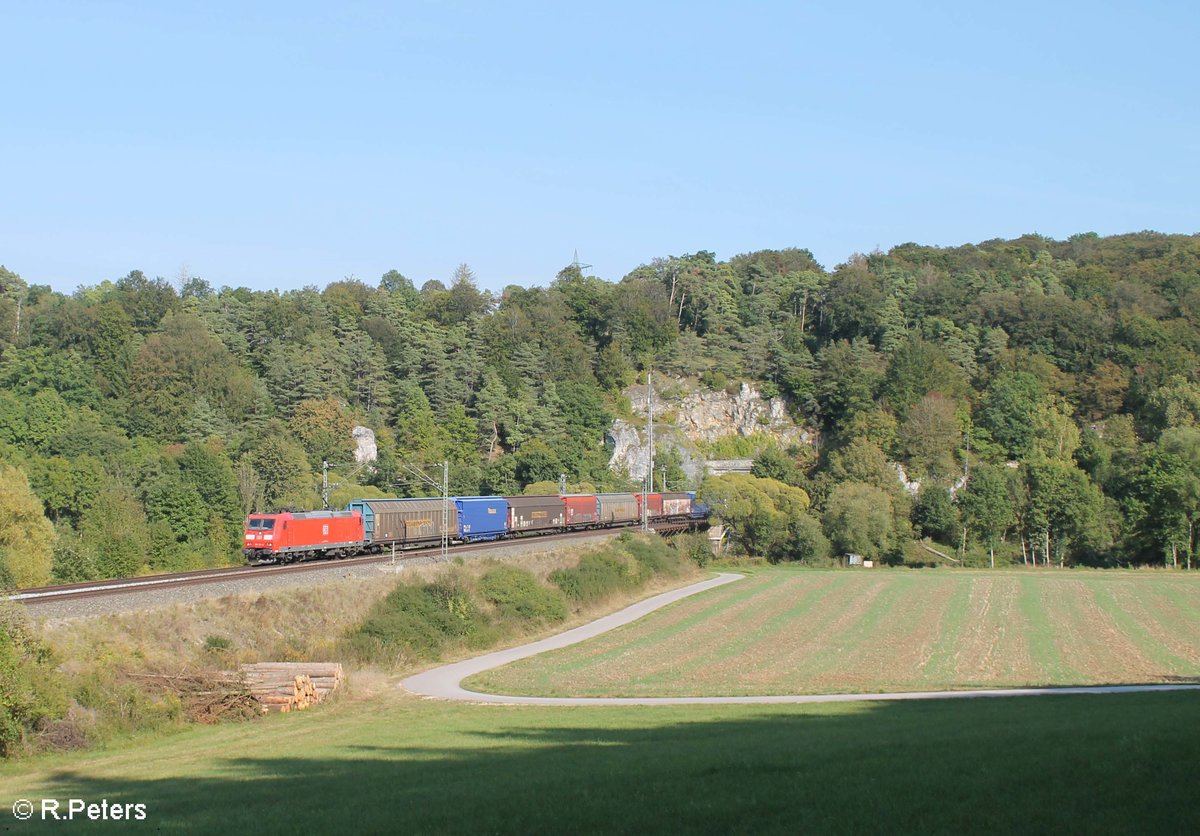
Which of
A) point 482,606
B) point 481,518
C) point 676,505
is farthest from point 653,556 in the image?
point 482,606

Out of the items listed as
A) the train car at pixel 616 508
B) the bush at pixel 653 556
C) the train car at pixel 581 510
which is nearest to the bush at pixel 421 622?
the bush at pixel 653 556

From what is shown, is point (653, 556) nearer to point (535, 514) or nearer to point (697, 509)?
point (535, 514)

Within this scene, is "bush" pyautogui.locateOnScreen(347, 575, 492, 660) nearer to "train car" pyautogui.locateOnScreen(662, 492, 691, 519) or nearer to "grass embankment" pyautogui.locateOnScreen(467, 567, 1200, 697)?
"grass embankment" pyautogui.locateOnScreen(467, 567, 1200, 697)

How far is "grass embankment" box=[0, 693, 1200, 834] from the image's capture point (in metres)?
11.2

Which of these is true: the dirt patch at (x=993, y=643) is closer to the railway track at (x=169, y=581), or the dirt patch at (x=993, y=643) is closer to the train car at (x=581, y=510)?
the railway track at (x=169, y=581)

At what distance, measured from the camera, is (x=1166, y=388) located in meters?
117

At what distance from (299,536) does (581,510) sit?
34.6 meters

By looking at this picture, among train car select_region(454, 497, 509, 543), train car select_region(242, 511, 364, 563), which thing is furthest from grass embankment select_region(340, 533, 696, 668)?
train car select_region(454, 497, 509, 543)

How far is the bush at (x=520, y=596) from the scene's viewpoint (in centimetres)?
4694

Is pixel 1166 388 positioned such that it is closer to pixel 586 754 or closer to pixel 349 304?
pixel 349 304

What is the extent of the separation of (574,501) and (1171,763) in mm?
67828

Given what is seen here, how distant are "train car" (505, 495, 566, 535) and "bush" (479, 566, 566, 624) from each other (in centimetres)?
1909

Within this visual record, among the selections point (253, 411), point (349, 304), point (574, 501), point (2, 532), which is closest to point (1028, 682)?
point (574, 501)

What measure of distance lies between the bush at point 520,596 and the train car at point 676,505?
4320 centimetres
